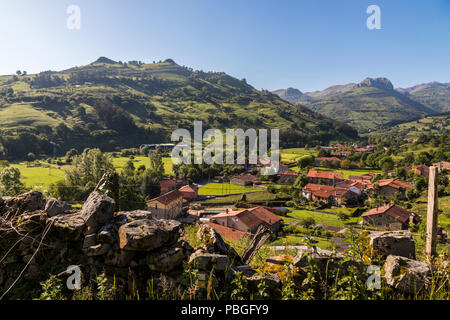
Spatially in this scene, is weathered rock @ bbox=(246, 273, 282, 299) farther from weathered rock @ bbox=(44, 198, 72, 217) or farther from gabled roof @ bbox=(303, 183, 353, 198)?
gabled roof @ bbox=(303, 183, 353, 198)

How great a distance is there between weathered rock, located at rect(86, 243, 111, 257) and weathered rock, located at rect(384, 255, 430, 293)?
5.16 meters

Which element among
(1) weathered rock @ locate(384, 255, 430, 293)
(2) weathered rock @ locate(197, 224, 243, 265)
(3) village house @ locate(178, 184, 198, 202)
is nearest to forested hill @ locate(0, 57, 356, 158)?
(3) village house @ locate(178, 184, 198, 202)

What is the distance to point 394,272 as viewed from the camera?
159 inches

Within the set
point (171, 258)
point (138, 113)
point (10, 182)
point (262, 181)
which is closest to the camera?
point (171, 258)

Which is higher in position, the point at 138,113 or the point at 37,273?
the point at 138,113

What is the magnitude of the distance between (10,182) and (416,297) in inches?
2030

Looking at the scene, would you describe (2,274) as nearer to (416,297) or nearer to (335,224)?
(416,297)

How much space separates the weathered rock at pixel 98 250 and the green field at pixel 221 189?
62.1m

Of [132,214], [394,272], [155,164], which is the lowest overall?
[155,164]

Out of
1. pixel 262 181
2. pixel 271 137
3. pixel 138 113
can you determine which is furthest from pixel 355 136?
pixel 138 113

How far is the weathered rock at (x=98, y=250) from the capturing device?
4.54 metres

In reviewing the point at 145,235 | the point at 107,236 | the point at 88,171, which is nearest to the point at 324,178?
the point at 88,171

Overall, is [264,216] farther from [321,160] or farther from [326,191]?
[321,160]

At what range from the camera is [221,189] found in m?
72.1
